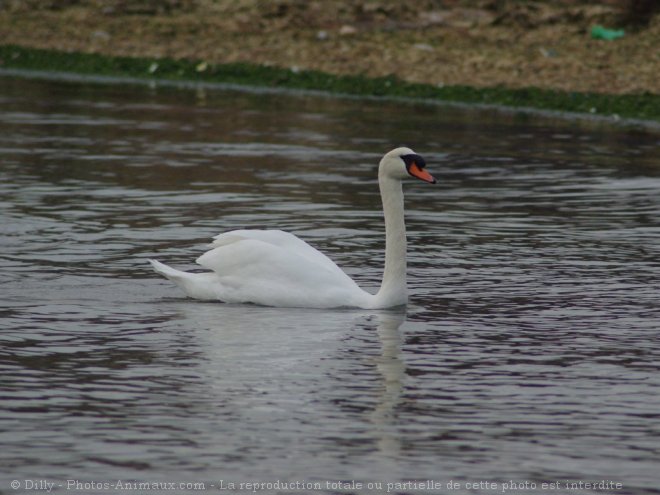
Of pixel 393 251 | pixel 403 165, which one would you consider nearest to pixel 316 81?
pixel 403 165

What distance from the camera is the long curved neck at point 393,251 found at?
460 inches

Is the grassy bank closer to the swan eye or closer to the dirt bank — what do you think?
the dirt bank

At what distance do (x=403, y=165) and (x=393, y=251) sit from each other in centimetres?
64

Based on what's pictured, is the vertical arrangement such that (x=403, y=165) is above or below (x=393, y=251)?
above

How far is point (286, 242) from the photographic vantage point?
11.9 m

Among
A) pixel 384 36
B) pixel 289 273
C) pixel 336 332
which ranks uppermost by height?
pixel 384 36

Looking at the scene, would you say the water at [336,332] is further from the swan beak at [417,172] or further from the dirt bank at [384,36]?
the dirt bank at [384,36]

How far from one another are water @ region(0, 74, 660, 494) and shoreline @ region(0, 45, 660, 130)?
4975mm

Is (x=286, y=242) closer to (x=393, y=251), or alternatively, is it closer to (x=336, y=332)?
(x=393, y=251)

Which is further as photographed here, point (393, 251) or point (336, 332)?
point (393, 251)

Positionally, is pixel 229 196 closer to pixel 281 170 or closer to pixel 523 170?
pixel 281 170

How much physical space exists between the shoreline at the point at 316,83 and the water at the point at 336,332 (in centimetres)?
497

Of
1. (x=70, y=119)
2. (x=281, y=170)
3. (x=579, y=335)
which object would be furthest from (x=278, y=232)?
(x=70, y=119)

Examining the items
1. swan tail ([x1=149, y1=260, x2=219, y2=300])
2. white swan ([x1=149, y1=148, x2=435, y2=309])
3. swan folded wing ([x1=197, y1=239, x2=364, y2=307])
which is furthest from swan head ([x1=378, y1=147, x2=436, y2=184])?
swan tail ([x1=149, y1=260, x2=219, y2=300])
